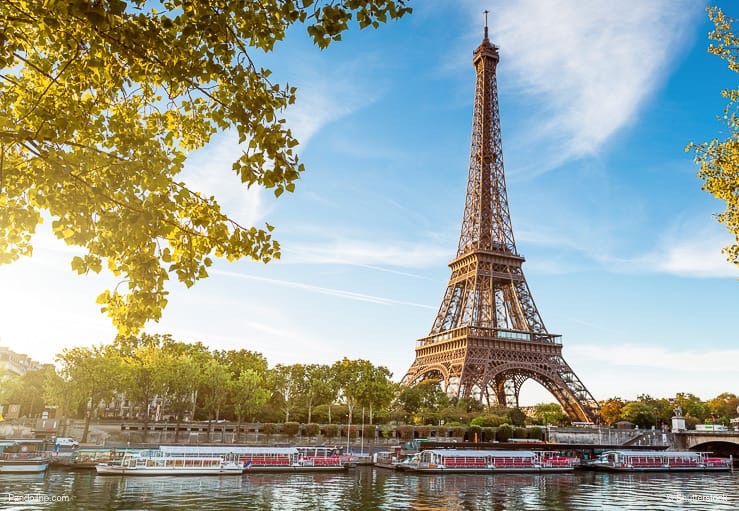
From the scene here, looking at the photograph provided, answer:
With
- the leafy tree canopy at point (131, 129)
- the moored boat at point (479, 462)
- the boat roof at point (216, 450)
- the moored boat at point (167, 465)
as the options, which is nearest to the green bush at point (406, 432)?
the moored boat at point (479, 462)

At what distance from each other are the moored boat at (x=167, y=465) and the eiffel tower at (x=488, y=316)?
4101 centimetres

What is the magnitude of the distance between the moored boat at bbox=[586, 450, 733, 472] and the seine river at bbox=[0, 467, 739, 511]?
11.4 meters

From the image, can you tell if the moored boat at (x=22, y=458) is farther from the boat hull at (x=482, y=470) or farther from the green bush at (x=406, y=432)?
the green bush at (x=406, y=432)

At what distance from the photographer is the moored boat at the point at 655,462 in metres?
62.7

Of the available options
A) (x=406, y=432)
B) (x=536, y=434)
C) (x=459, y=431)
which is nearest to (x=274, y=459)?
(x=406, y=432)

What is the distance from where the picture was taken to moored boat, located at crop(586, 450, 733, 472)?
6269 centimetres

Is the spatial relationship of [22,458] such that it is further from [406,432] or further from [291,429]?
[406,432]

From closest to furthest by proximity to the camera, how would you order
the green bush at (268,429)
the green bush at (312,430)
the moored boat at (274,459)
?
the moored boat at (274,459), the green bush at (268,429), the green bush at (312,430)

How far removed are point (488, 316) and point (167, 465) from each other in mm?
57415

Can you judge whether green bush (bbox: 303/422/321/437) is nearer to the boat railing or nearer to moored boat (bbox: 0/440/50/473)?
moored boat (bbox: 0/440/50/473)

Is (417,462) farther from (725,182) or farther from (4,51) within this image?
(4,51)

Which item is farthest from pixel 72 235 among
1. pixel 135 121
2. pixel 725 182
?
pixel 725 182

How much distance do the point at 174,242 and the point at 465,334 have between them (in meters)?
77.9

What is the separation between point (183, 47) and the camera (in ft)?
24.0
